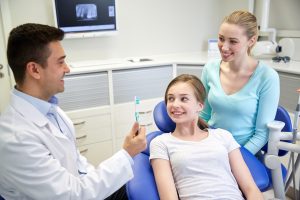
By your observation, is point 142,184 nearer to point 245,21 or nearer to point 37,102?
point 37,102

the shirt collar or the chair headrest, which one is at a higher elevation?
the shirt collar

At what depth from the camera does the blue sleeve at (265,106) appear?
1.40 metres

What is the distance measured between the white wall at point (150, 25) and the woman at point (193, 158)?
1620 mm

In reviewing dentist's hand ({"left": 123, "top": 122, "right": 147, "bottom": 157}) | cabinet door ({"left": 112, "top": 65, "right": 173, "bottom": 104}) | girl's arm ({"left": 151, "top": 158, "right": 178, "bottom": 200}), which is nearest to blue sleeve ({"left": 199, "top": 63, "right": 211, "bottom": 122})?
girl's arm ({"left": 151, "top": 158, "right": 178, "bottom": 200})

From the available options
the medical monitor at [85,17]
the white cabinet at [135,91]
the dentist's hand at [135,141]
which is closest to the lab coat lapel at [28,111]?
the dentist's hand at [135,141]

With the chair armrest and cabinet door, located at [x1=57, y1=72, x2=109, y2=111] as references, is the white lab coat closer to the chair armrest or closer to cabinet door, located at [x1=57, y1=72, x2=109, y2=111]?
the chair armrest

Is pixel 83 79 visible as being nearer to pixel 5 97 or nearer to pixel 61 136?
pixel 5 97

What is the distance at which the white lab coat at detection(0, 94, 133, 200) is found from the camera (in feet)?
3.08

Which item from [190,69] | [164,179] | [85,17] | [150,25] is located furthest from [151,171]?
[150,25]

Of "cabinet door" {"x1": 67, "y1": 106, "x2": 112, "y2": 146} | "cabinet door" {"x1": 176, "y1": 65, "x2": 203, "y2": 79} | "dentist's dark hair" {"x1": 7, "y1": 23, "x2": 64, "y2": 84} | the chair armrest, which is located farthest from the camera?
"cabinet door" {"x1": 176, "y1": 65, "x2": 203, "y2": 79}

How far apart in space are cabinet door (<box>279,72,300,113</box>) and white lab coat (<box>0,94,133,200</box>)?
58.8 inches

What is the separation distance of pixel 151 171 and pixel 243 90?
0.61 metres

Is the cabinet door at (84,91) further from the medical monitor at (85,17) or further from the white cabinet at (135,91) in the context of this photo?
the medical monitor at (85,17)

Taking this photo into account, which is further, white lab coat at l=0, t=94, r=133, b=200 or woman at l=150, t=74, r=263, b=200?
woman at l=150, t=74, r=263, b=200
